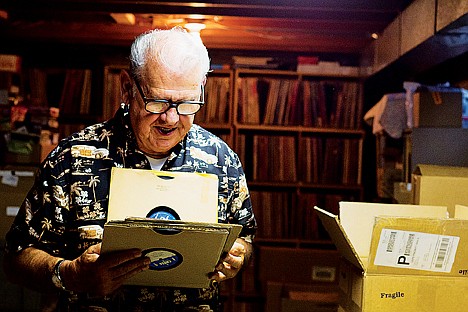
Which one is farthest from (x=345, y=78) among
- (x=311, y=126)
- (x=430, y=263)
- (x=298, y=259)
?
(x=430, y=263)

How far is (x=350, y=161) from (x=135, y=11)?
1.90 m

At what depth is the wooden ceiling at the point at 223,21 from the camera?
10.7 ft

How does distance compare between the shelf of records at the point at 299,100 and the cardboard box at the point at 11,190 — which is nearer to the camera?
the cardboard box at the point at 11,190

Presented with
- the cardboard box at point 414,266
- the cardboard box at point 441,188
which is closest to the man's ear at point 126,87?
the cardboard box at point 414,266

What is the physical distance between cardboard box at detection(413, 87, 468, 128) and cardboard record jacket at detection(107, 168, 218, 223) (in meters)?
1.87

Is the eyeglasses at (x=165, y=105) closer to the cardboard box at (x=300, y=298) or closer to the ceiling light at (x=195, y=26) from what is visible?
the cardboard box at (x=300, y=298)

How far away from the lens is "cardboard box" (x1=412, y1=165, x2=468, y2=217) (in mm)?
2225

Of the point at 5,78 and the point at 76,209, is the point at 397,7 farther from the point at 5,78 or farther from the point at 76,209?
the point at 5,78

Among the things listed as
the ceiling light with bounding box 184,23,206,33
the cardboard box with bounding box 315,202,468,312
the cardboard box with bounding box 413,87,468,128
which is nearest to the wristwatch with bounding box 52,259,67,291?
the cardboard box with bounding box 315,202,468,312

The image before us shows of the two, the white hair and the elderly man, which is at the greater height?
the white hair

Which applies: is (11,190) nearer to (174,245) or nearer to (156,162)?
(156,162)

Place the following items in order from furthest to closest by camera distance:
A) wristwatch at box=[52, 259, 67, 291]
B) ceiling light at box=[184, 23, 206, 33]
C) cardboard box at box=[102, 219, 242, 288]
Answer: ceiling light at box=[184, 23, 206, 33]
wristwatch at box=[52, 259, 67, 291]
cardboard box at box=[102, 219, 242, 288]

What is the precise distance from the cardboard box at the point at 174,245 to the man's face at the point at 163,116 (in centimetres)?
34

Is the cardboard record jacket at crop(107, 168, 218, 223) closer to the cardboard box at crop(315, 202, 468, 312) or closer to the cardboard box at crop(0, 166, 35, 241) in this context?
the cardboard box at crop(315, 202, 468, 312)
